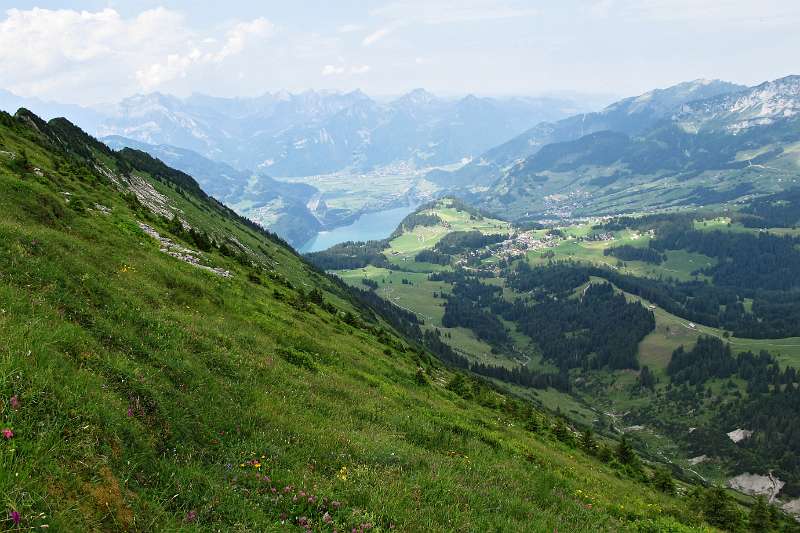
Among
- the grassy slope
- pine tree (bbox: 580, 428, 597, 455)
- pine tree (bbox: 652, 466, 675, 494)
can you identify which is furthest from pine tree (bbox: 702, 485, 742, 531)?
pine tree (bbox: 580, 428, 597, 455)

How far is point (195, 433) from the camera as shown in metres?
12.5

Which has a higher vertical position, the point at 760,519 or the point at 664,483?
the point at 664,483

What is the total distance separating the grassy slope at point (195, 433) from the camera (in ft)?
28.5

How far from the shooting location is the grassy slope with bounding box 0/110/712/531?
28.5 ft

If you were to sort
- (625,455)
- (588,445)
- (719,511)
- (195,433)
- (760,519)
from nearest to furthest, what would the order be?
(195,433)
(719,511)
(760,519)
(588,445)
(625,455)

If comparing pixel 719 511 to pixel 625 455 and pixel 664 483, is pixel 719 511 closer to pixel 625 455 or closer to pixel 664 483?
pixel 664 483

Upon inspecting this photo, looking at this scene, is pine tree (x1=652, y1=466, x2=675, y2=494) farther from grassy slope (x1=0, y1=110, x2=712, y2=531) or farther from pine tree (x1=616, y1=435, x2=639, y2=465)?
grassy slope (x1=0, y1=110, x2=712, y2=531)

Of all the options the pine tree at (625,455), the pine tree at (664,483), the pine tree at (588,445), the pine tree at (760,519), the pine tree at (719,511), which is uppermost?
the pine tree at (719,511)

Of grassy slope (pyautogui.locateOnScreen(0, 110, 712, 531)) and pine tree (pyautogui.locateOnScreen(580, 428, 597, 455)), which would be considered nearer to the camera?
grassy slope (pyautogui.locateOnScreen(0, 110, 712, 531))

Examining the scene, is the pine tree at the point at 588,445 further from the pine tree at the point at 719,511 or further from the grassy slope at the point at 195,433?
the grassy slope at the point at 195,433

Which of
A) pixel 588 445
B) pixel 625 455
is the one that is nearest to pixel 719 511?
pixel 588 445

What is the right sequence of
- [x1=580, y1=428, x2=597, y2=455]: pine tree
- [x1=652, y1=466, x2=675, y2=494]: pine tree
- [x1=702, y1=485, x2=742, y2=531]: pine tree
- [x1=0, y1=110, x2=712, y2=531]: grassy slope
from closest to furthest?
[x1=0, y1=110, x2=712, y2=531]: grassy slope, [x1=702, y1=485, x2=742, y2=531]: pine tree, [x1=652, y1=466, x2=675, y2=494]: pine tree, [x1=580, y1=428, x2=597, y2=455]: pine tree

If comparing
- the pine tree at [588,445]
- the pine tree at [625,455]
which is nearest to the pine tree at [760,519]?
the pine tree at [625,455]

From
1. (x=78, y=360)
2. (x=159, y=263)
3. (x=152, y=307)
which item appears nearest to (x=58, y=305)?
(x=78, y=360)
